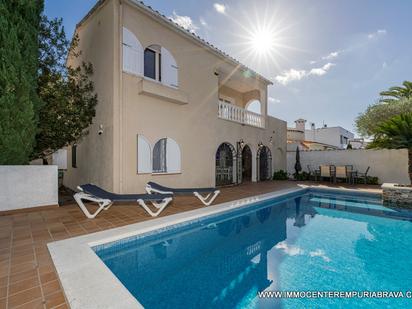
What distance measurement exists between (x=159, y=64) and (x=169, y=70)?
56 cm

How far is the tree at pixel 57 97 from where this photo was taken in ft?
29.9

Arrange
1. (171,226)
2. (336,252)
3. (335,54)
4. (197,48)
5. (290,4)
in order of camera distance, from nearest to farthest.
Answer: (336,252)
(171,226)
(290,4)
(197,48)
(335,54)

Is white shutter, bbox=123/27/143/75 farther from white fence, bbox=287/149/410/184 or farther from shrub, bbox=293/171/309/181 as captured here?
white fence, bbox=287/149/410/184

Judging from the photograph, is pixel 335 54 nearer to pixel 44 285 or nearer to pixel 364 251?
pixel 364 251

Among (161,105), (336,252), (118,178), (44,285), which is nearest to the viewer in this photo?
Answer: (44,285)

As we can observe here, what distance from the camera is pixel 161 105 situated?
1034 centimetres

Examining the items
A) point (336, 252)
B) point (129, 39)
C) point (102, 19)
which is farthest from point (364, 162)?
point (102, 19)

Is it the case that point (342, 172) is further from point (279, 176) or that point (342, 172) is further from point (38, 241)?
point (38, 241)

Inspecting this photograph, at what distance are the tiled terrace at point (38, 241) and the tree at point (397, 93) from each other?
26995 mm

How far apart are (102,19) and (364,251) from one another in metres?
13.4

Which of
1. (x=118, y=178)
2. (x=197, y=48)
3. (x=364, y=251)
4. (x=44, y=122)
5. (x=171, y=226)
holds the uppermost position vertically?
(x=197, y=48)

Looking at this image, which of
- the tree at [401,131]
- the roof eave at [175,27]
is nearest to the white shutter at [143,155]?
the roof eave at [175,27]

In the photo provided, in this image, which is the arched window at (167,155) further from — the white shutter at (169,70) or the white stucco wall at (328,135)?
the white stucco wall at (328,135)

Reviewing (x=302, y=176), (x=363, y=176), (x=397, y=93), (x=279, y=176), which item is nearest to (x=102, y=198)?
(x=279, y=176)
